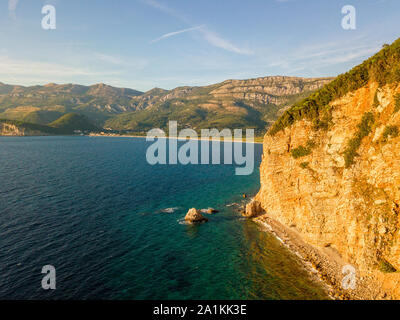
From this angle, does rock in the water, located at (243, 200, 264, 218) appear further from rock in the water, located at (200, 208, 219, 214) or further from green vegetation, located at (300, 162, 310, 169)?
green vegetation, located at (300, 162, 310, 169)

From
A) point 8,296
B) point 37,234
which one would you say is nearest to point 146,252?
point 8,296

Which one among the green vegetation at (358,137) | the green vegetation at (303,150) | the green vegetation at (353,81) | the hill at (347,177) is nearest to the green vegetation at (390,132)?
the hill at (347,177)

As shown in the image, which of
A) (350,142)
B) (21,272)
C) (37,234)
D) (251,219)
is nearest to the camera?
(21,272)

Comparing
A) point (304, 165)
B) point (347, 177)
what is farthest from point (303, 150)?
point (347, 177)

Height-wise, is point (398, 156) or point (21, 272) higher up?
point (398, 156)

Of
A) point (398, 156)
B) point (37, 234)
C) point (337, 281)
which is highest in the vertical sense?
point (398, 156)
